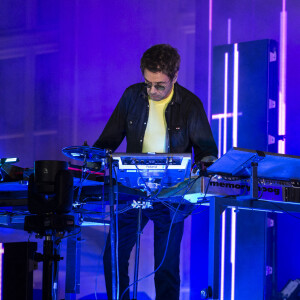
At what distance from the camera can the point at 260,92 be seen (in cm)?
407

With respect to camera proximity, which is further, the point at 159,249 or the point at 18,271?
the point at 18,271

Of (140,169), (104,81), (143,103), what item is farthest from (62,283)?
(140,169)

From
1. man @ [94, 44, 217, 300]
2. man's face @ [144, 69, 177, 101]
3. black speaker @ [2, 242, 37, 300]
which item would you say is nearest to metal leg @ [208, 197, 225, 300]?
man @ [94, 44, 217, 300]

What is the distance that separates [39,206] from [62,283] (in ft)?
7.64

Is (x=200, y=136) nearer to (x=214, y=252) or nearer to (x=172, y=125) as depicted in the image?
(x=172, y=125)

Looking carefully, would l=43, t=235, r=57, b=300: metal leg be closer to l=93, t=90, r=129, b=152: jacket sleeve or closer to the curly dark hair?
l=93, t=90, r=129, b=152: jacket sleeve

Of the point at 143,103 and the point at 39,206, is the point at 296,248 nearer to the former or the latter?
the point at 143,103

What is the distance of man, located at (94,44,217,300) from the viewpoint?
2896 millimetres

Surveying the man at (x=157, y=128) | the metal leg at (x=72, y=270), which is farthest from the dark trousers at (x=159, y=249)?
the metal leg at (x=72, y=270)

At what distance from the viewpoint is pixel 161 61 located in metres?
3.12

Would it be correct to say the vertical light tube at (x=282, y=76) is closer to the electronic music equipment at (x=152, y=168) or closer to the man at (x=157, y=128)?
the man at (x=157, y=128)

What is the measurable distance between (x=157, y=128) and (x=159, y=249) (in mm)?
700

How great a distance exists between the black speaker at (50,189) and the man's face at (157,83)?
2.79 ft

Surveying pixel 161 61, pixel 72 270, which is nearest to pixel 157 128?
pixel 161 61
